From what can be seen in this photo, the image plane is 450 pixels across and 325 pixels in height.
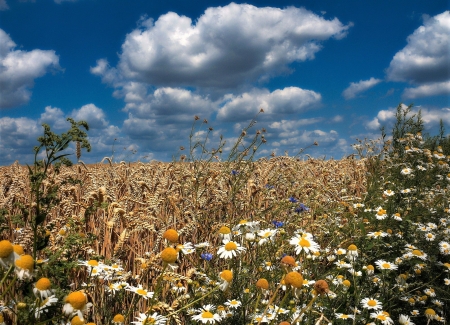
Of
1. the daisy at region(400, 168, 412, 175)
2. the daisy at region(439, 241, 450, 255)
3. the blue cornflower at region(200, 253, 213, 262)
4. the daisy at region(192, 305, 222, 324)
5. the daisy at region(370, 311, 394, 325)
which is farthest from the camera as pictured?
the daisy at region(400, 168, 412, 175)

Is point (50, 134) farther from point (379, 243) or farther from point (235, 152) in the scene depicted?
point (379, 243)

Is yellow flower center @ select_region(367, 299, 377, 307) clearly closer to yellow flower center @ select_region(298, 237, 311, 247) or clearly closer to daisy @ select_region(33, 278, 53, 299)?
yellow flower center @ select_region(298, 237, 311, 247)

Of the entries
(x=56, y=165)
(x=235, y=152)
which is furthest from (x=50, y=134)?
(x=235, y=152)

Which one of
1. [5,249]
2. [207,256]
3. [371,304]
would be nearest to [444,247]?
[371,304]

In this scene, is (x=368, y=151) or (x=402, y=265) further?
(x=368, y=151)

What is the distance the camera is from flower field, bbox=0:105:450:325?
5.61 feet

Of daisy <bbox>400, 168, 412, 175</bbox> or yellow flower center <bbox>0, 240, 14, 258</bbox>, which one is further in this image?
daisy <bbox>400, 168, 412, 175</bbox>

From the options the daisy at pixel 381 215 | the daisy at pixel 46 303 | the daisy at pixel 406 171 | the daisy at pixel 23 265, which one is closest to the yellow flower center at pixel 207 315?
the daisy at pixel 46 303

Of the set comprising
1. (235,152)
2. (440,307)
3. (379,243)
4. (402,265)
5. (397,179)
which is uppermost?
(235,152)

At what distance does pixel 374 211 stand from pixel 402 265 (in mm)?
709

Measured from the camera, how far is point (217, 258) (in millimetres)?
2998

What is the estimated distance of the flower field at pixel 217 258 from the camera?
1.71 meters

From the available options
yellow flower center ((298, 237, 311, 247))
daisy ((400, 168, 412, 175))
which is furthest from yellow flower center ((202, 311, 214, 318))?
daisy ((400, 168, 412, 175))

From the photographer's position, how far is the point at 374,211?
4062mm
